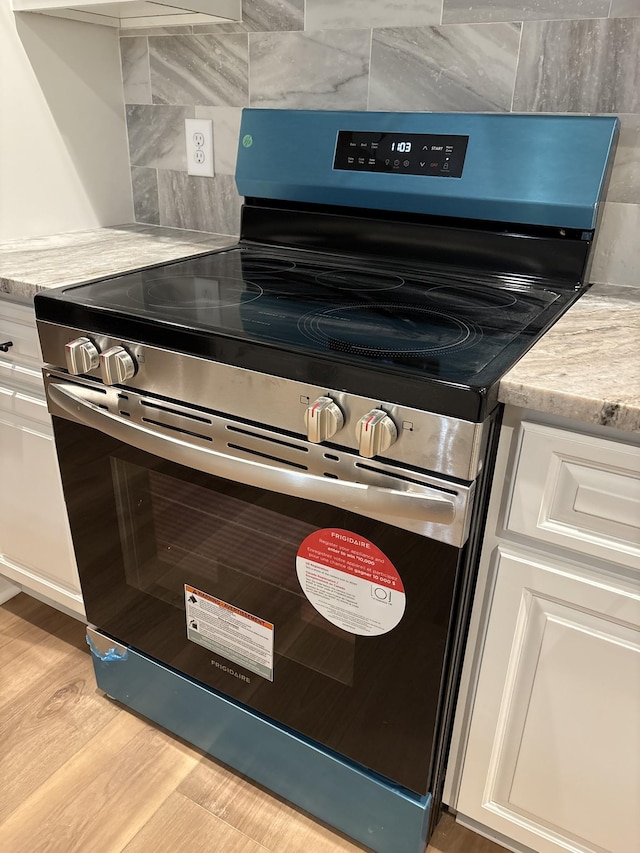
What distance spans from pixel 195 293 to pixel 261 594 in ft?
1.67

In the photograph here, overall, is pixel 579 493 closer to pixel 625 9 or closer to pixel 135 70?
pixel 625 9

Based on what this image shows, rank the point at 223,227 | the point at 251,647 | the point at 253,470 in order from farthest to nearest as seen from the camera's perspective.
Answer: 1. the point at 223,227
2. the point at 251,647
3. the point at 253,470

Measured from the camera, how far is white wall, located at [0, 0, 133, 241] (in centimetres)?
142

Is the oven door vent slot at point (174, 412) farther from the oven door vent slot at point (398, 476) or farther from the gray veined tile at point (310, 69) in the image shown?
the gray veined tile at point (310, 69)

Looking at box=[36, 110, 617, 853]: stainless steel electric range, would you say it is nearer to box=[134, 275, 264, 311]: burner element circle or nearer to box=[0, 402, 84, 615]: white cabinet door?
box=[134, 275, 264, 311]: burner element circle

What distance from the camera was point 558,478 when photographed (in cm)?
82

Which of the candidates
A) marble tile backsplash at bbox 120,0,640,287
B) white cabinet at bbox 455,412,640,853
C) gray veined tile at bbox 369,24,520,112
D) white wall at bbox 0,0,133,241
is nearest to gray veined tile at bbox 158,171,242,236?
marble tile backsplash at bbox 120,0,640,287

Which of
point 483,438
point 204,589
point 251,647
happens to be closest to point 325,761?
point 251,647

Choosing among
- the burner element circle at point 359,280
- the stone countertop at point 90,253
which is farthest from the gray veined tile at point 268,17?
the burner element circle at point 359,280

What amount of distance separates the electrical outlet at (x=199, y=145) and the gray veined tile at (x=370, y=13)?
0.34 meters

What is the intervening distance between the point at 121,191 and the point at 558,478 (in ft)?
4.60

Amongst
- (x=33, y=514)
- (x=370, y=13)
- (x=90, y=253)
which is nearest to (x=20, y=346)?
(x=90, y=253)

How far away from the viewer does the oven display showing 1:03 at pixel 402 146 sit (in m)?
1.23

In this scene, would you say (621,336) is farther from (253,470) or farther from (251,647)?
(251,647)
